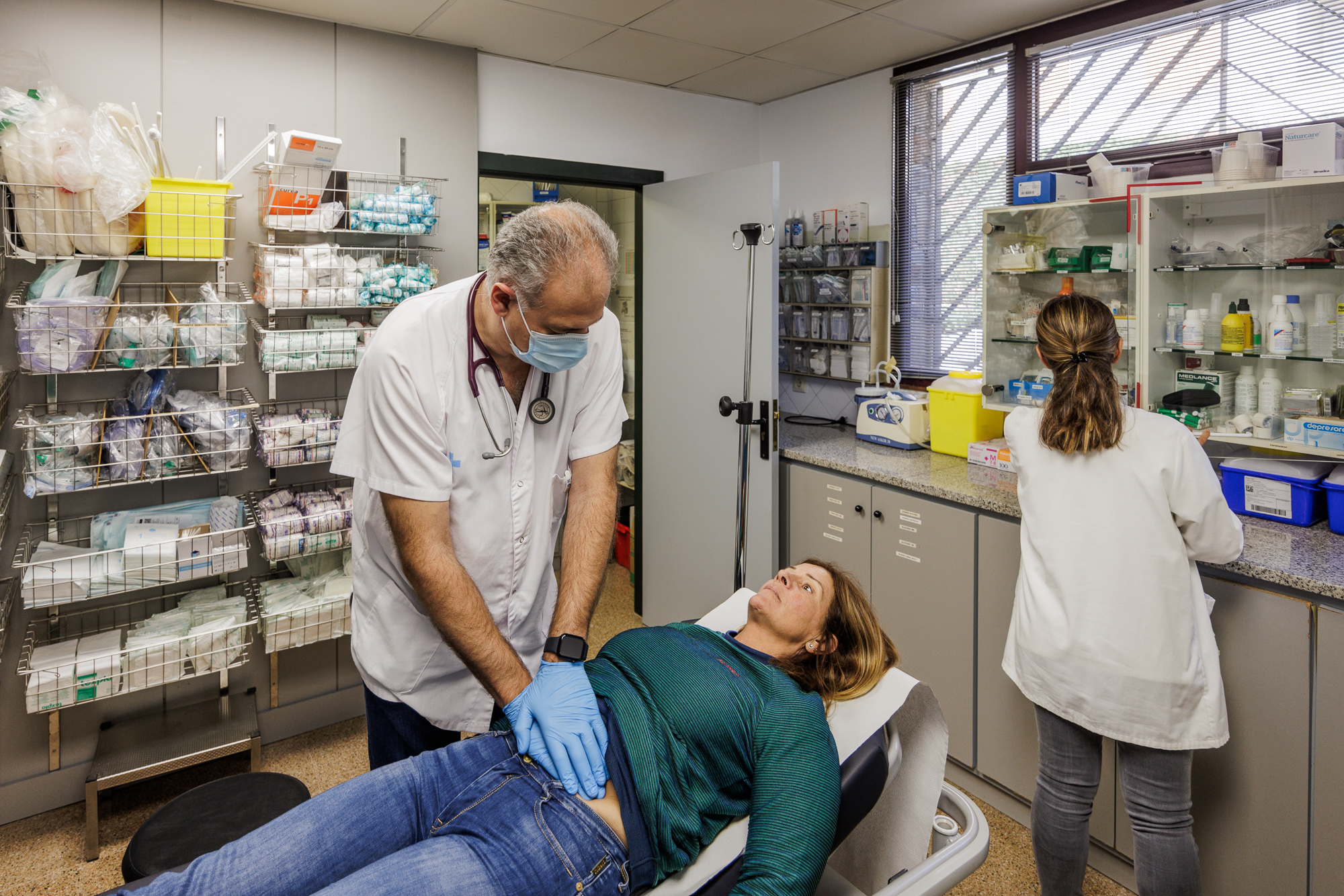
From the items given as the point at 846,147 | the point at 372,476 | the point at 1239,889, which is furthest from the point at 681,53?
the point at 1239,889

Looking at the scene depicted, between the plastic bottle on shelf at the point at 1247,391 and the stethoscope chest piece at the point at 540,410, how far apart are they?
2.02 m

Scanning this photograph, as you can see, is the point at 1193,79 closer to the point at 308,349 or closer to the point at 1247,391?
the point at 1247,391

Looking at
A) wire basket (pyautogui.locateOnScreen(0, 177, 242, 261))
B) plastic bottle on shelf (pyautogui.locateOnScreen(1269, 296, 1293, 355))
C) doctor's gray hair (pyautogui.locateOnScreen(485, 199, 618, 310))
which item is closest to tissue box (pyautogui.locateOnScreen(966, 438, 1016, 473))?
plastic bottle on shelf (pyautogui.locateOnScreen(1269, 296, 1293, 355))

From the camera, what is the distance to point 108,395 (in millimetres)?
2576

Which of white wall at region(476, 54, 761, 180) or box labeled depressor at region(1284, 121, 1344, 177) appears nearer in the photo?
box labeled depressor at region(1284, 121, 1344, 177)

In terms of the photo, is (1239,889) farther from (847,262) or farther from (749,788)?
(847,262)

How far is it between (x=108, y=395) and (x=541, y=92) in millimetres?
2065

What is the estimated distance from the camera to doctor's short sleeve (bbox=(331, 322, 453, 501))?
1452 mm

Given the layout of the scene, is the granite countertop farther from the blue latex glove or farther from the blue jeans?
the blue jeans

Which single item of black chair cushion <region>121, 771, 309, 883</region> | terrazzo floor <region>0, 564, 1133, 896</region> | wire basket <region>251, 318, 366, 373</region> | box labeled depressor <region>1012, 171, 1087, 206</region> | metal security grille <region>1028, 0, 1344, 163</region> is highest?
metal security grille <region>1028, 0, 1344, 163</region>

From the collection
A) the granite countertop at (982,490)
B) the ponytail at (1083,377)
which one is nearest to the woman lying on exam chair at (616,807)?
the ponytail at (1083,377)

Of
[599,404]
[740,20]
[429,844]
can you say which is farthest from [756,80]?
[429,844]

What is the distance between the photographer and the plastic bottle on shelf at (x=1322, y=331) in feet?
7.00

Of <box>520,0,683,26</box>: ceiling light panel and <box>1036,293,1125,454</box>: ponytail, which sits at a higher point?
<box>520,0,683,26</box>: ceiling light panel
